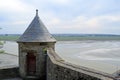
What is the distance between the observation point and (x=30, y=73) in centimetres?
1234

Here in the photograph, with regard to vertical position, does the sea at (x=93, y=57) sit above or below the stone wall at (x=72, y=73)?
below

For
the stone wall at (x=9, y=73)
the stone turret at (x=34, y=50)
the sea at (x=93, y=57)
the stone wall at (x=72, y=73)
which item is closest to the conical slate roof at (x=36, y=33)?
the stone turret at (x=34, y=50)

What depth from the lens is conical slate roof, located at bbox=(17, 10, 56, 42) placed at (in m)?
12.2

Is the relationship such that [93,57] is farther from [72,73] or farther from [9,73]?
[72,73]

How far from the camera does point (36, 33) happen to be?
1245 cm

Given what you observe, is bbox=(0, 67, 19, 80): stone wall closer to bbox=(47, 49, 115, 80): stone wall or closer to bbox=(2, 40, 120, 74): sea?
bbox=(47, 49, 115, 80): stone wall

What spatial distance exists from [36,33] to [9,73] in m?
3.08

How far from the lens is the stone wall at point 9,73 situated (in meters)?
13.1

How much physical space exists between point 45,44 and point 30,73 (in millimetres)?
1809

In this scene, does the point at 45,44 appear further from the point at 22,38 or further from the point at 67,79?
the point at 67,79

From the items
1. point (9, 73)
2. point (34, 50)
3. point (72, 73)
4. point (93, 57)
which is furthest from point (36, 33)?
point (93, 57)

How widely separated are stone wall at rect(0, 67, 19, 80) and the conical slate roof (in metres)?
2.05

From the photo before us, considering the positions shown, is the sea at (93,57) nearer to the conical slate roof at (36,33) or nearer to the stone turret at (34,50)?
the stone turret at (34,50)

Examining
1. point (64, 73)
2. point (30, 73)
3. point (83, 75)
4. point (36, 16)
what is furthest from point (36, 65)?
point (83, 75)
